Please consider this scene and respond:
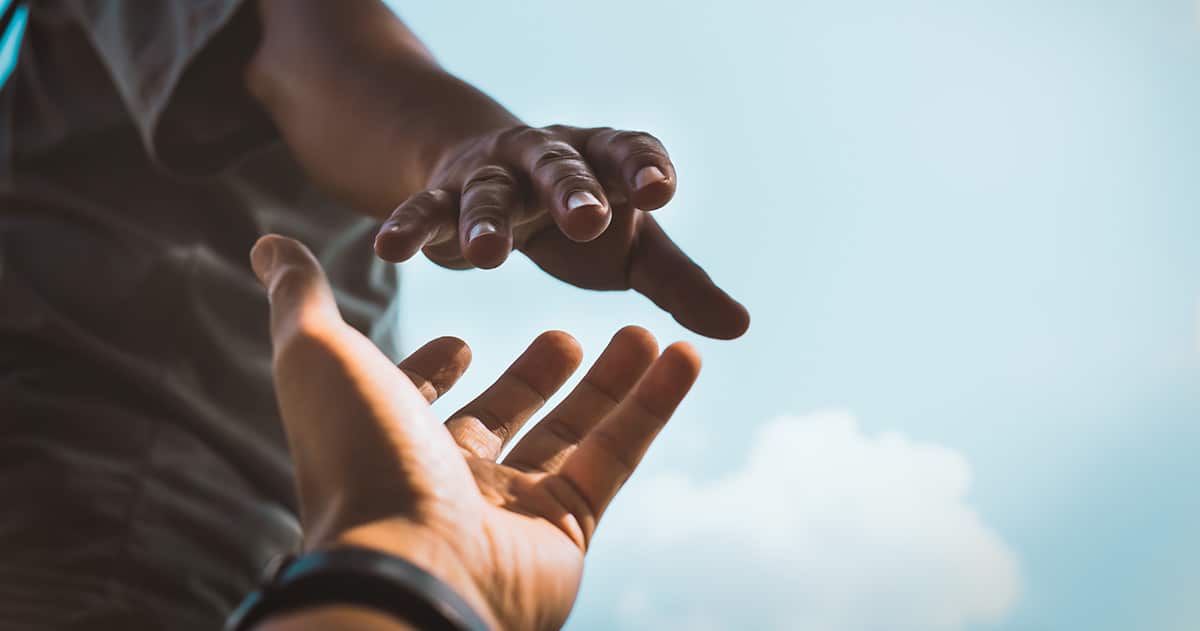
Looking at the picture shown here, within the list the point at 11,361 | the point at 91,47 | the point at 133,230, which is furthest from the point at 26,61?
the point at 11,361

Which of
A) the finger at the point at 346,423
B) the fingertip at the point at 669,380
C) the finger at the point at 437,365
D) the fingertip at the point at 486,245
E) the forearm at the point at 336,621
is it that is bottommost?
the forearm at the point at 336,621

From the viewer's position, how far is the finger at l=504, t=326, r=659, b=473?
618 millimetres

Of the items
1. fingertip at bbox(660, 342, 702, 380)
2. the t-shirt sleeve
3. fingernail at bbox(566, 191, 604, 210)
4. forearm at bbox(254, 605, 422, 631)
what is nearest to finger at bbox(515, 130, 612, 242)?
fingernail at bbox(566, 191, 604, 210)

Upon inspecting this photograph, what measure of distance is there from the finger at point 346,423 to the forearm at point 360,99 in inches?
7.8

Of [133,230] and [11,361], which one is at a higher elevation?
[133,230]

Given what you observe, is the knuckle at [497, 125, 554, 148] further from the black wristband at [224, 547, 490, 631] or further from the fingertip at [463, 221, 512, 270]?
the black wristband at [224, 547, 490, 631]

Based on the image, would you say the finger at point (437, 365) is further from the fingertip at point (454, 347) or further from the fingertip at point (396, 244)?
the fingertip at point (396, 244)

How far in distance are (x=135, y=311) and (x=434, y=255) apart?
0.36 meters

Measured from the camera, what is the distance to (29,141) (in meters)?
0.85

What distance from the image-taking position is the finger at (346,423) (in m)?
0.38

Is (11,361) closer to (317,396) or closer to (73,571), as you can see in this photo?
(73,571)

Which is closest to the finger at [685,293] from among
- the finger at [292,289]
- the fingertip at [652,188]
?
the fingertip at [652,188]

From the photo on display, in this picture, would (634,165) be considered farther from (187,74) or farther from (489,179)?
(187,74)

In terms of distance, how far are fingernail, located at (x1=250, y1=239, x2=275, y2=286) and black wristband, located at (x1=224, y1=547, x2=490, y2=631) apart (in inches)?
8.4
